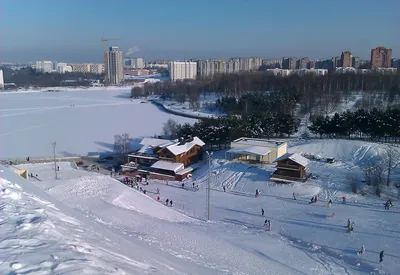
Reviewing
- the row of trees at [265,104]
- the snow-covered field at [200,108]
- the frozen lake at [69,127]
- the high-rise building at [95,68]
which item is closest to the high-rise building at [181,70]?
the snow-covered field at [200,108]

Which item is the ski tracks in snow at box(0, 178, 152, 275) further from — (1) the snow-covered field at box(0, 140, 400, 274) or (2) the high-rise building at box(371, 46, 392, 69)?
(2) the high-rise building at box(371, 46, 392, 69)

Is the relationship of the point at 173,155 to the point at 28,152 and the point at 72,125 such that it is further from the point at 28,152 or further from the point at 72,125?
the point at 72,125

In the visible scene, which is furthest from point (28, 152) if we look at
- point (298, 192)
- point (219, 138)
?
point (298, 192)

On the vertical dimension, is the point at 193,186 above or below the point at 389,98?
below

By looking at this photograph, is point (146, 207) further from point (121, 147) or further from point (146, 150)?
point (121, 147)

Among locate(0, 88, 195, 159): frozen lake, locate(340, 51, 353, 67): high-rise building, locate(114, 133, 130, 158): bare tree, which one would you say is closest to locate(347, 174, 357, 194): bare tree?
locate(114, 133, 130, 158): bare tree

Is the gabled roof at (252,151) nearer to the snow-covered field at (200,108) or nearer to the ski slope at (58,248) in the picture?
the ski slope at (58,248)
